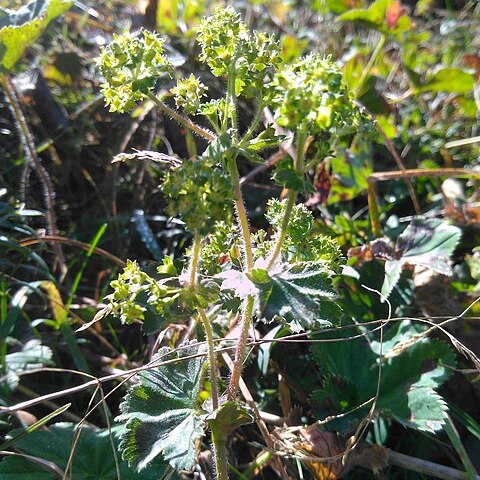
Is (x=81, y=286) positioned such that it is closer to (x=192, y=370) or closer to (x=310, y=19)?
(x=192, y=370)

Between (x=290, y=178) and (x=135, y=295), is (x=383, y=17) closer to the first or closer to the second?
(x=290, y=178)

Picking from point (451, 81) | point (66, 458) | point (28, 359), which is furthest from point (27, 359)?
point (451, 81)

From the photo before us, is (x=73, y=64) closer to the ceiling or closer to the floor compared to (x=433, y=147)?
closer to the ceiling

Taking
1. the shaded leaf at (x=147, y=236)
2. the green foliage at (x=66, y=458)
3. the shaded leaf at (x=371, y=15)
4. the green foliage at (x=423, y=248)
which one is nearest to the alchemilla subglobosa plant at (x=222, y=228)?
the green foliage at (x=66, y=458)

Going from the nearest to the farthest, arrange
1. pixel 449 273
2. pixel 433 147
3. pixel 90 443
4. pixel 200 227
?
pixel 200 227, pixel 90 443, pixel 449 273, pixel 433 147

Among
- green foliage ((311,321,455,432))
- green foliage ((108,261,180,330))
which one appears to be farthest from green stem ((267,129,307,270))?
green foliage ((311,321,455,432))

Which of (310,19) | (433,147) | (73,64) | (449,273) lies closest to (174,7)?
(73,64)

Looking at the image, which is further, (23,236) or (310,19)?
(310,19)
